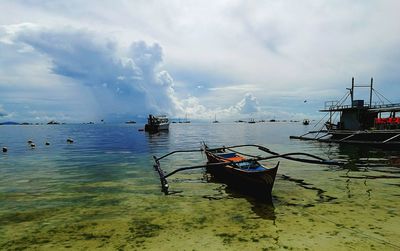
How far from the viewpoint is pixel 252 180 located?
1653 centimetres

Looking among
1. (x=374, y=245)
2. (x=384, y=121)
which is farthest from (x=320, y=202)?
(x=384, y=121)

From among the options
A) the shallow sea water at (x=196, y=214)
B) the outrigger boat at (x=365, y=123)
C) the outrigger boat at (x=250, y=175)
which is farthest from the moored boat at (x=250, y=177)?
the outrigger boat at (x=365, y=123)

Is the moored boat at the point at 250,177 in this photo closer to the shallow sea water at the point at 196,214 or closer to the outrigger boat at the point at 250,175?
the outrigger boat at the point at 250,175

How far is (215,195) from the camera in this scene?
57.8 ft

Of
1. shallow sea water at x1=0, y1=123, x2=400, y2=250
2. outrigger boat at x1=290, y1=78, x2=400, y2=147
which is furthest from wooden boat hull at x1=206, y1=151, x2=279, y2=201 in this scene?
outrigger boat at x1=290, y1=78, x2=400, y2=147

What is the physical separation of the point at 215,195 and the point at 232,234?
21.1ft

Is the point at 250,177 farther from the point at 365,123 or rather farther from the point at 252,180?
the point at 365,123

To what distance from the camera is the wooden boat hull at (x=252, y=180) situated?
49.8 feet

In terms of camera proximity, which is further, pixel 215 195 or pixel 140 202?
pixel 215 195

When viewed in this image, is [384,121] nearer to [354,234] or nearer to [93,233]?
[354,234]

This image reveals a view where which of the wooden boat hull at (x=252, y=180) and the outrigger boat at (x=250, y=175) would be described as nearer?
the wooden boat hull at (x=252, y=180)

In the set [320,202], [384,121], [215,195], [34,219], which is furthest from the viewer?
[384,121]

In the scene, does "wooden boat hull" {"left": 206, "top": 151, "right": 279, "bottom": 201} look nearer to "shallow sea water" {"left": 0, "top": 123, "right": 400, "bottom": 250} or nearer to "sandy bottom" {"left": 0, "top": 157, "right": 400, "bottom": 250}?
"shallow sea water" {"left": 0, "top": 123, "right": 400, "bottom": 250}

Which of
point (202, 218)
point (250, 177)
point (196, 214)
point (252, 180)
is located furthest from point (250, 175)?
point (202, 218)
